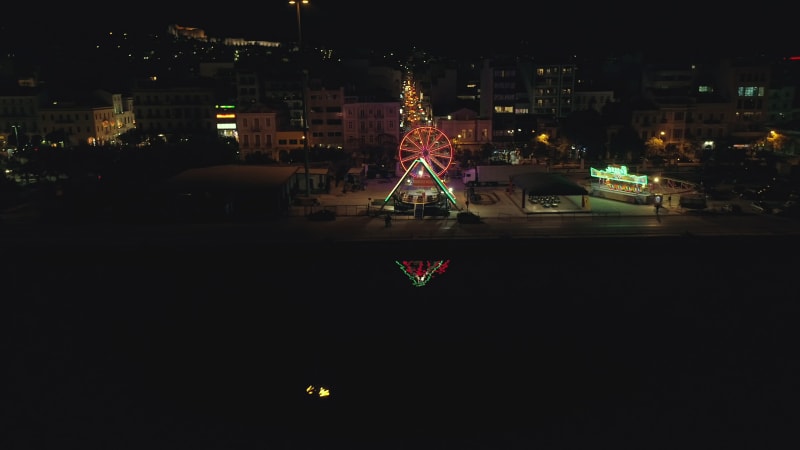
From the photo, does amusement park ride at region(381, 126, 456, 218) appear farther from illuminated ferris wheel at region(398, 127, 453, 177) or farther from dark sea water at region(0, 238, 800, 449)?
dark sea water at region(0, 238, 800, 449)

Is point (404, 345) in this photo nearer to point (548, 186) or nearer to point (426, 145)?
point (548, 186)

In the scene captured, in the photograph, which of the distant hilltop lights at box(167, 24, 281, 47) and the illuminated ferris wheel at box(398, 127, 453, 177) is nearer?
the illuminated ferris wheel at box(398, 127, 453, 177)

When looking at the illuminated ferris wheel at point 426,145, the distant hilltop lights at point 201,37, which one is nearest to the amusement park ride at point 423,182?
the illuminated ferris wheel at point 426,145

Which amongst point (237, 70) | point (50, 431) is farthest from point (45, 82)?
point (50, 431)

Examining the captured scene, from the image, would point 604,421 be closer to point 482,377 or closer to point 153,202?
point 482,377

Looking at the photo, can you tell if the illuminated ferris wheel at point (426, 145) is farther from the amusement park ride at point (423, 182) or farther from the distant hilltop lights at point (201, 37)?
the distant hilltop lights at point (201, 37)

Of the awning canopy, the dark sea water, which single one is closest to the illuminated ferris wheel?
the awning canopy
